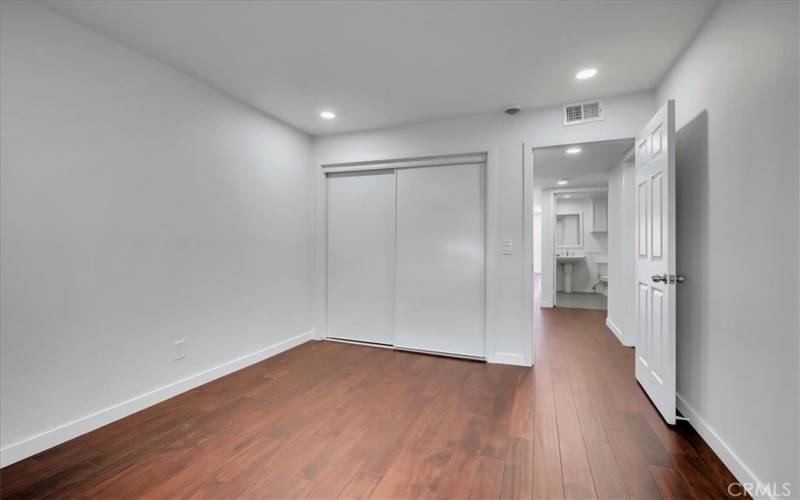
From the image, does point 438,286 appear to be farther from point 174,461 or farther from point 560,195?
point 560,195

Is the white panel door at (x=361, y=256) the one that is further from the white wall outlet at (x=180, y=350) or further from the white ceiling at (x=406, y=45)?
the white wall outlet at (x=180, y=350)

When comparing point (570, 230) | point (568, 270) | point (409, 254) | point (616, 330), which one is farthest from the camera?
point (570, 230)

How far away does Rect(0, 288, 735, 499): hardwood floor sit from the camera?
5.61ft

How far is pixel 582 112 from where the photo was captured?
3.31m

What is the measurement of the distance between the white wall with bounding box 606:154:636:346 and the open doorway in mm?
12

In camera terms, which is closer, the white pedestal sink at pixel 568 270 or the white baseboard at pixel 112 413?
the white baseboard at pixel 112 413

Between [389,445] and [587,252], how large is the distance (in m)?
7.67

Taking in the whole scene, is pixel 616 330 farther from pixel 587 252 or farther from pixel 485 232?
pixel 587 252

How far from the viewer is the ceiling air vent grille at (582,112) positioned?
3.26 m

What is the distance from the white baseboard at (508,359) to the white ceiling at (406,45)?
94.5 inches

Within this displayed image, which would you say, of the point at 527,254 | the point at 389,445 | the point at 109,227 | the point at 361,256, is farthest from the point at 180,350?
the point at 527,254

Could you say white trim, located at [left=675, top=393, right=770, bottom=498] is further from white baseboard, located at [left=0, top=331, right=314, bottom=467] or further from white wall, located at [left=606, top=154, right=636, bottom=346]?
white baseboard, located at [left=0, top=331, right=314, bottom=467]

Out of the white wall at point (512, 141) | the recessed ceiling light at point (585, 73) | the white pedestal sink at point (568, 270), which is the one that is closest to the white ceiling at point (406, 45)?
the recessed ceiling light at point (585, 73)

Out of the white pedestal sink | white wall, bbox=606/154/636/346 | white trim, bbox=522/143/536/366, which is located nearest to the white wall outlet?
white trim, bbox=522/143/536/366
